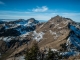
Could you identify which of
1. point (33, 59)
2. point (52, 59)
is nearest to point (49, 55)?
point (52, 59)

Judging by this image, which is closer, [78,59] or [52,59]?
[78,59]

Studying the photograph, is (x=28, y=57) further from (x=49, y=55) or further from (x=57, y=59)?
(x=57, y=59)

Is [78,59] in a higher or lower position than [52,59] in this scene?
higher

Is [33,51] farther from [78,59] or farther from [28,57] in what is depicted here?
[78,59]

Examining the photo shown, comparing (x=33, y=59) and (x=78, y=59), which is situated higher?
(x=78, y=59)

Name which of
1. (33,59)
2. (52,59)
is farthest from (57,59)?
(33,59)

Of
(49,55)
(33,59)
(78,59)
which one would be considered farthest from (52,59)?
(78,59)

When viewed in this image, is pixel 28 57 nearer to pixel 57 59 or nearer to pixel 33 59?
pixel 33 59

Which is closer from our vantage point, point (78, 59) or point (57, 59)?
point (78, 59)
